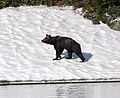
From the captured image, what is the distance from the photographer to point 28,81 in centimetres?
2175

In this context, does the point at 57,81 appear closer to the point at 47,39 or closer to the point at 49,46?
the point at 47,39

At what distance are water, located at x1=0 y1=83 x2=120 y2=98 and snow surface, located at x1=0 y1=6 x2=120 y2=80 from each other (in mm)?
1708

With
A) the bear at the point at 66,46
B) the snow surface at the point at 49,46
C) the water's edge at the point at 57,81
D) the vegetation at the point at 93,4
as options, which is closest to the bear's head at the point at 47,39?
the bear at the point at 66,46

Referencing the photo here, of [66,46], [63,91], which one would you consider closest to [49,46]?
[66,46]

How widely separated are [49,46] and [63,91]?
8904 millimetres

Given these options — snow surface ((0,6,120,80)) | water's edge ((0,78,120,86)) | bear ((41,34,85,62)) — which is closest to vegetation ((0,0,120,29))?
snow surface ((0,6,120,80))

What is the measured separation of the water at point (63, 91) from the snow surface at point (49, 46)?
1.71m

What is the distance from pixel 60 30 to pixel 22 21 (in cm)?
261

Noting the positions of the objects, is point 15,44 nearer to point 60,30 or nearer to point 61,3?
point 60,30

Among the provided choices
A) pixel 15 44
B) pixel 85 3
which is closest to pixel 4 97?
pixel 15 44

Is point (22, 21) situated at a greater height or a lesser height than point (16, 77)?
greater

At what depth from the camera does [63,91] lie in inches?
728

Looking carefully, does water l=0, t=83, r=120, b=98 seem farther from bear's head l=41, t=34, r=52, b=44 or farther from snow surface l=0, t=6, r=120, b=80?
bear's head l=41, t=34, r=52, b=44

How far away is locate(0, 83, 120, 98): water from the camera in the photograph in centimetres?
1722
